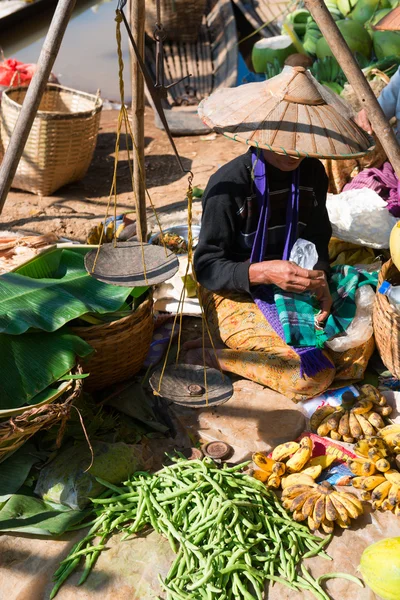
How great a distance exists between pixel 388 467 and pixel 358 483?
131 mm

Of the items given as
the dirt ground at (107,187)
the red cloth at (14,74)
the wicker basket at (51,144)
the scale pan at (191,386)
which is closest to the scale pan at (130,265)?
the scale pan at (191,386)

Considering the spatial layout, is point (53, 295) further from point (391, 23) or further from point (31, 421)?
point (391, 23)

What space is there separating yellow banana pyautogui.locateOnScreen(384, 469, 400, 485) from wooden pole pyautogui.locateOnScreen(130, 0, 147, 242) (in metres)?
1.41

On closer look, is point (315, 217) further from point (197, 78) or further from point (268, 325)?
point (197, 78)

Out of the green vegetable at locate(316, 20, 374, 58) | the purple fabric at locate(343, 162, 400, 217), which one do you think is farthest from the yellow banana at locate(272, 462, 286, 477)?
the green vegetable at locate(316, 20, 374, 58)

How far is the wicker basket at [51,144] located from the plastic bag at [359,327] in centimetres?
315

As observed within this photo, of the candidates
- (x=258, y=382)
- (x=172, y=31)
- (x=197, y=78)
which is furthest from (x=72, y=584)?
(x=172, y=31)

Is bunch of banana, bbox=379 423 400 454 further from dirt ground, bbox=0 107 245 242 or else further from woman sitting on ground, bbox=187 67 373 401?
dirt ground, bbox=0 107 245 242

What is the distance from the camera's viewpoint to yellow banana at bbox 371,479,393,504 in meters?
2.38

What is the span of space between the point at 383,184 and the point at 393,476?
6.77 ft

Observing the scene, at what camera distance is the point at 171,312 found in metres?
3.58

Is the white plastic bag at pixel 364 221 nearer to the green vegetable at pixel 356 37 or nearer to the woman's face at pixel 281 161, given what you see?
the woman's face at pixel 281 161

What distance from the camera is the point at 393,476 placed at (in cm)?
245

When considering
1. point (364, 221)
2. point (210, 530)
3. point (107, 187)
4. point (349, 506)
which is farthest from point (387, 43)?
point (210, 530)
